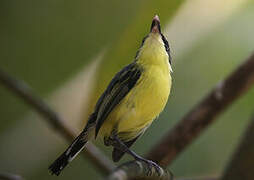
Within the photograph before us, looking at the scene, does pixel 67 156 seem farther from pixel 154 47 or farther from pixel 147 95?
pixel 154 47

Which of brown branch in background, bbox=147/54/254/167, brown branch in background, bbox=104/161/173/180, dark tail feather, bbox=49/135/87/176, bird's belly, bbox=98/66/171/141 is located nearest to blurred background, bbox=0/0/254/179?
bird's belly, bbox=98/66/171/141

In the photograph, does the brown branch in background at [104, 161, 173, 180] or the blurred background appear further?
the blurred background

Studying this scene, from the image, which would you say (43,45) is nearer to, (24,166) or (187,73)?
(187,73)

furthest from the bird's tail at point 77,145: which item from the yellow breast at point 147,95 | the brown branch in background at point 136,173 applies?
the brown branch in background at point 136,173

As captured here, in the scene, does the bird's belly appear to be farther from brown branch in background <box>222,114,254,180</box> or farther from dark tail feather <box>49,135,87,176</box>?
brown branch in background <box>222,114,254,180</box>

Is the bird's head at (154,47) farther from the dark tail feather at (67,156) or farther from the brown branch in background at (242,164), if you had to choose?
the brown branch in background at (242,164)
